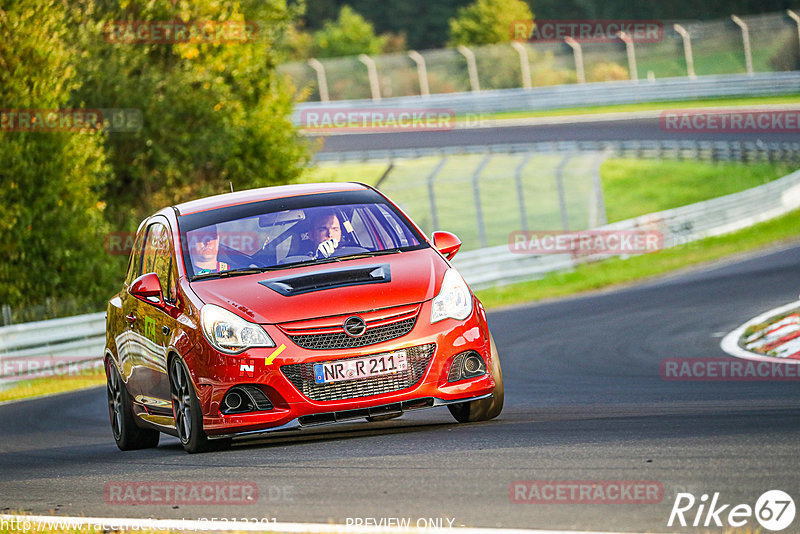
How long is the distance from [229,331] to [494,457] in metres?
1.86

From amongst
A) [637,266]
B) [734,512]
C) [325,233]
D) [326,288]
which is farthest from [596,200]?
[734,512]

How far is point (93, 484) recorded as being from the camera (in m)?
7.44

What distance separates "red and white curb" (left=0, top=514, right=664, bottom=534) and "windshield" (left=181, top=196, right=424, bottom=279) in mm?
2297

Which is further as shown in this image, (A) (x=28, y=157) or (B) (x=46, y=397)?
(A) (x=28, y=157)

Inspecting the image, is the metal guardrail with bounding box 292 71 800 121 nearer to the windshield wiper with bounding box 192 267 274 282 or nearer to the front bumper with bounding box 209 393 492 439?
the windshield wiper with bounding box 192 267 274 282

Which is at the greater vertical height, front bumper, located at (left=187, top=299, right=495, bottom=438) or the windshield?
the windshield

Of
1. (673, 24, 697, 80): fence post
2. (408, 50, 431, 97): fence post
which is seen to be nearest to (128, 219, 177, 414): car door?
(673, 24, 697, 80): fence post

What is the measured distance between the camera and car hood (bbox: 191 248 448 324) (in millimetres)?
7586

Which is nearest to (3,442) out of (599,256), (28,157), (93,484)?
(93,484)

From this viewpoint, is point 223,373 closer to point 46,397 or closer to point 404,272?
point 404,272

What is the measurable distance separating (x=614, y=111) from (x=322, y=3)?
160 feet

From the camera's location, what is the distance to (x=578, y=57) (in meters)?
49.2

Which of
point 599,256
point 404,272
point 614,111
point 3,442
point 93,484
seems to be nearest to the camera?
point 93,484

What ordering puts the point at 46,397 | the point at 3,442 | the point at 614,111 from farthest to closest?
the point at 614,111, the point at 46,397, the point at 3,442
